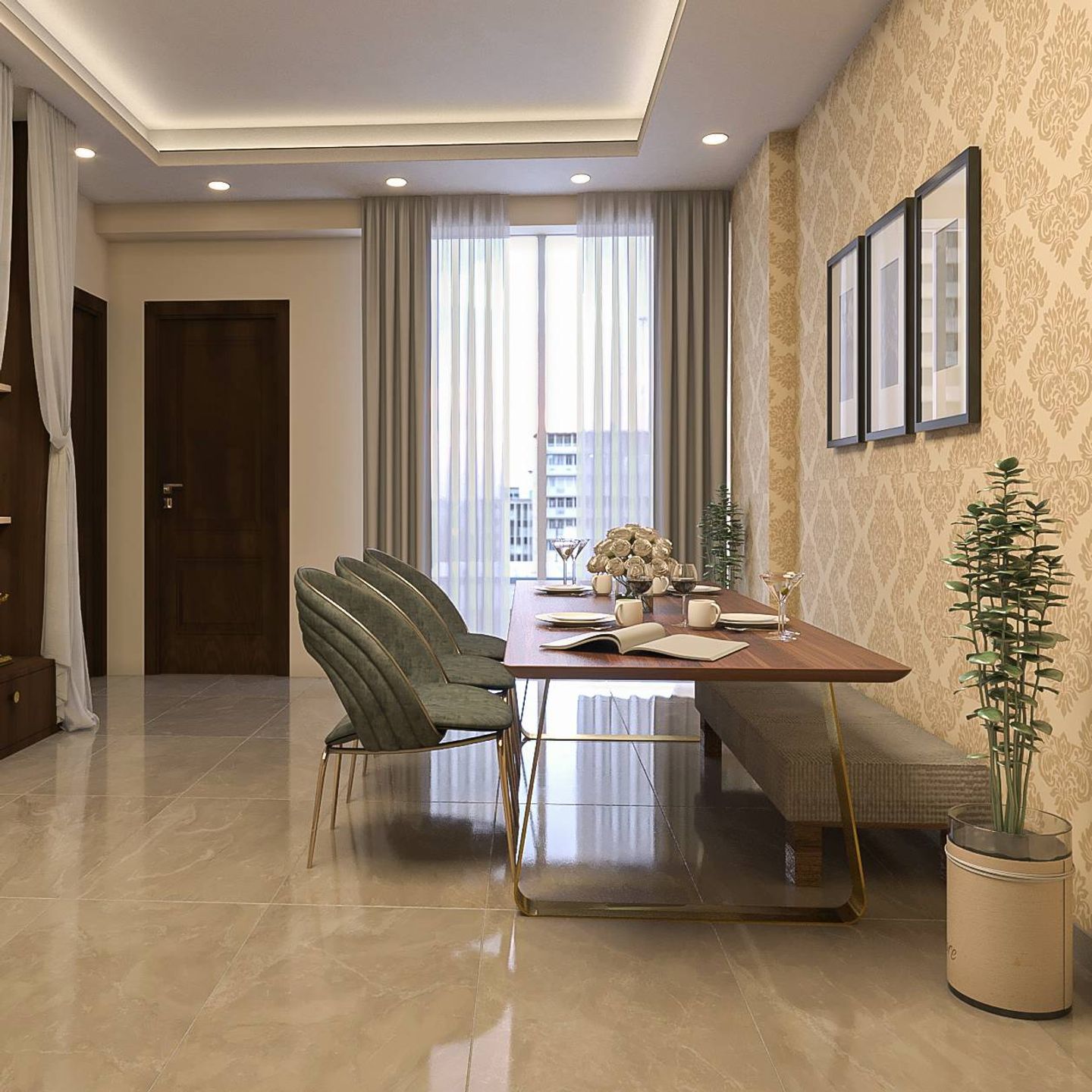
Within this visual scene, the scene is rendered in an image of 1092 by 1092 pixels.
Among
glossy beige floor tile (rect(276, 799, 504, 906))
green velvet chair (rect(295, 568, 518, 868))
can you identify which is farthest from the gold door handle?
green velvet chair (rect(295, 568, 518, 868))

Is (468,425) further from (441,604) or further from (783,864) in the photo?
(783,864)

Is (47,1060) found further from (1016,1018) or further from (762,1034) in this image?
(1016,1018)

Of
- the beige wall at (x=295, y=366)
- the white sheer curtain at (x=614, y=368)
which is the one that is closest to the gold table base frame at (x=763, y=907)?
the white sheer curtain at (x=614, y=368)

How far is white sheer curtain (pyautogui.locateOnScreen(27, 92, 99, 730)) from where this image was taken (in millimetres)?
4277

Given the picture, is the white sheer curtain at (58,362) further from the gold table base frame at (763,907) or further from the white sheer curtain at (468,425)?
the gold table base frame at (763,907)

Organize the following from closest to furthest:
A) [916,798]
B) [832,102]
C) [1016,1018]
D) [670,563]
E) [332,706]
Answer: [1016,1018]
[916,798]
[670,563]
[832,102]
[332,706]

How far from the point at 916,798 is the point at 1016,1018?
70 cm

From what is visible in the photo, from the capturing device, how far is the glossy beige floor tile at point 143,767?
139 inches

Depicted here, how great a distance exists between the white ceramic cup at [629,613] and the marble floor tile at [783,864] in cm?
70

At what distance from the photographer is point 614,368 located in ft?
18.7

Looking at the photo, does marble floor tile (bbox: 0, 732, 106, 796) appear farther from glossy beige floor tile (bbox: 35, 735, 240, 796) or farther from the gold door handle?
the gold door handle

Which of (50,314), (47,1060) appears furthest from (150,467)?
(47,1060)

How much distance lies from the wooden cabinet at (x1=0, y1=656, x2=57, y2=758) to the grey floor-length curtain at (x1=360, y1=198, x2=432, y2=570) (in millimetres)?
1896

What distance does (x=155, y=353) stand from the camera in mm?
6008
